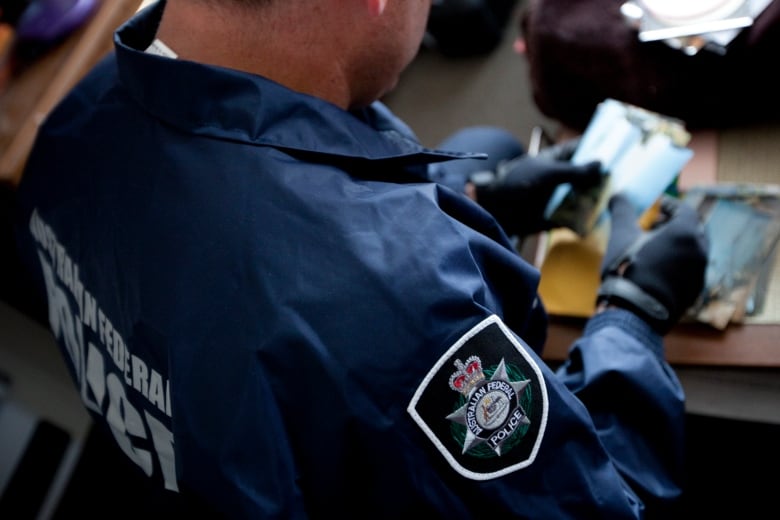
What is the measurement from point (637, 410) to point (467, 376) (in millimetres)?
272

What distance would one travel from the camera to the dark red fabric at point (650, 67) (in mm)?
865

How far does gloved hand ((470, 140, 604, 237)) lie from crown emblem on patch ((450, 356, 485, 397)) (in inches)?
17.3

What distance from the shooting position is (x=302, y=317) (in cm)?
55

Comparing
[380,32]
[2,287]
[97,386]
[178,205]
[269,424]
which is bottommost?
[2,287]

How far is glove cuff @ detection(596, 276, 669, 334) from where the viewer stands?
792mm

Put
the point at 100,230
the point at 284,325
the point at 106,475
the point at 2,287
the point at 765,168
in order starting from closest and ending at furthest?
the point at 284,325, the point at 100,230, the point at 765,168, the point at 2,287, the point at 106,475

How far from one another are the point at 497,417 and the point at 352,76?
35 centimetres

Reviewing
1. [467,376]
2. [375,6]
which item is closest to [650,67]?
[375,6]

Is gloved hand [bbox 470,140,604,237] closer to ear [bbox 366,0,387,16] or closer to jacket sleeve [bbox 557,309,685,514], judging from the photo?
jacket sleeve [bbox 557,309,685,514]

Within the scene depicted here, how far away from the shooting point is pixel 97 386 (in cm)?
75

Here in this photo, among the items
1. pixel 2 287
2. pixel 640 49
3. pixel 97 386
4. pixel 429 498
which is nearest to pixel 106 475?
pixel 2 287

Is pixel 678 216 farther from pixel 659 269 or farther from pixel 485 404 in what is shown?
pixel 485 404

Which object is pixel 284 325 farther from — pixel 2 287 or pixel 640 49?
pixel 2 287

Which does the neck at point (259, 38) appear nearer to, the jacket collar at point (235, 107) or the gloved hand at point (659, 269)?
the jacket collar at point (235, 107)
